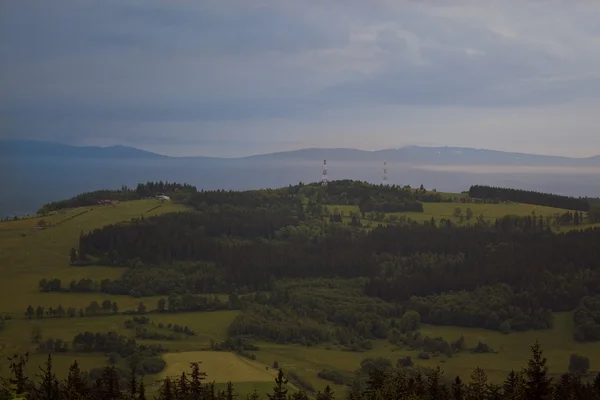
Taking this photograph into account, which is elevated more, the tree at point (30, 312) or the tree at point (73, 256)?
the tree at point (73, 256)

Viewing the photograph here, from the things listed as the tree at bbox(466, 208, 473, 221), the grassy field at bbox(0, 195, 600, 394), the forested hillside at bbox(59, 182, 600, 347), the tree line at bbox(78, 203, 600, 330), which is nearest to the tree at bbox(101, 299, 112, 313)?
the grassy field at bbox(0, 195, 600, 394)

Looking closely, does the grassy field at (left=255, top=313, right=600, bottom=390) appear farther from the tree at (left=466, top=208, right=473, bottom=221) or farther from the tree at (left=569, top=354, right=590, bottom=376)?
the tree at (left=466, top=208, right=473, bottom=221)

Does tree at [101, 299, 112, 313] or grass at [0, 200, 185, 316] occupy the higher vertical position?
grass at [0, 200, 185, 316]

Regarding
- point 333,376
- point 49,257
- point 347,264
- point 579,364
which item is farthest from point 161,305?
point 579,364

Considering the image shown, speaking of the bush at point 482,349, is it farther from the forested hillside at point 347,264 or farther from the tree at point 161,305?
the tree at point 161,305

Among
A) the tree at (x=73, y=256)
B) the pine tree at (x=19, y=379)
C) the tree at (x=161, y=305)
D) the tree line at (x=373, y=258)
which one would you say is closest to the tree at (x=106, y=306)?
the tree at (x=161, y=305)
